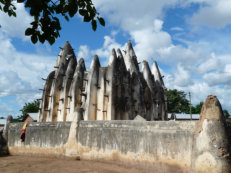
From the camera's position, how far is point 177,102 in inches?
1841

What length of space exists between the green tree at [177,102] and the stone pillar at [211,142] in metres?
→ 41.1

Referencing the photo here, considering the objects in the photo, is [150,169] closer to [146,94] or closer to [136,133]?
[136,133]

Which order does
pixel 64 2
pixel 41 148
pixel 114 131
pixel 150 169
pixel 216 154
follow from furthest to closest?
pixel 41 148 → pixel 114 131 → pixel 150 169 → pixel 216 154 → pixel 64 2

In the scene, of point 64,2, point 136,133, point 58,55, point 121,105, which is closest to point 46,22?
point 64,2

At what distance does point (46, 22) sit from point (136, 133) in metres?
5.10

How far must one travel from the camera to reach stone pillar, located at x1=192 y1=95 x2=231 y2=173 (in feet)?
17.3

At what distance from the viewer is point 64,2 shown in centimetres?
363

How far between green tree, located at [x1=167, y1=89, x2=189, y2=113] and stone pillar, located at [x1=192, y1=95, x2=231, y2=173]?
4112 cm

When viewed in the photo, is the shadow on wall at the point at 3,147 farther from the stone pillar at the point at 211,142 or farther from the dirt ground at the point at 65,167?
the stone pillar at the point at 211,142

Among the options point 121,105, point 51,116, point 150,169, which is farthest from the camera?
point 51,116

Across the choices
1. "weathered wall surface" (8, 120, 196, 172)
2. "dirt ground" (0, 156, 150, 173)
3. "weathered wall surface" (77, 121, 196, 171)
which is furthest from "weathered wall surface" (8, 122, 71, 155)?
"weathered wall surface" (77, 121, 196, 171)

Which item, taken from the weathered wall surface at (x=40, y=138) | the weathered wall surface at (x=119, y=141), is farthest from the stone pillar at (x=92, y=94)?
the weathered wall surface at (x=119, y=141)

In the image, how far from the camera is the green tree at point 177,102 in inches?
1807

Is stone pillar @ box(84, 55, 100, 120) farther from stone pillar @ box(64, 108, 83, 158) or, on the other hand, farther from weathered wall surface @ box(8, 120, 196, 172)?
stone pillar @ box(64, 108, 83, 158)
